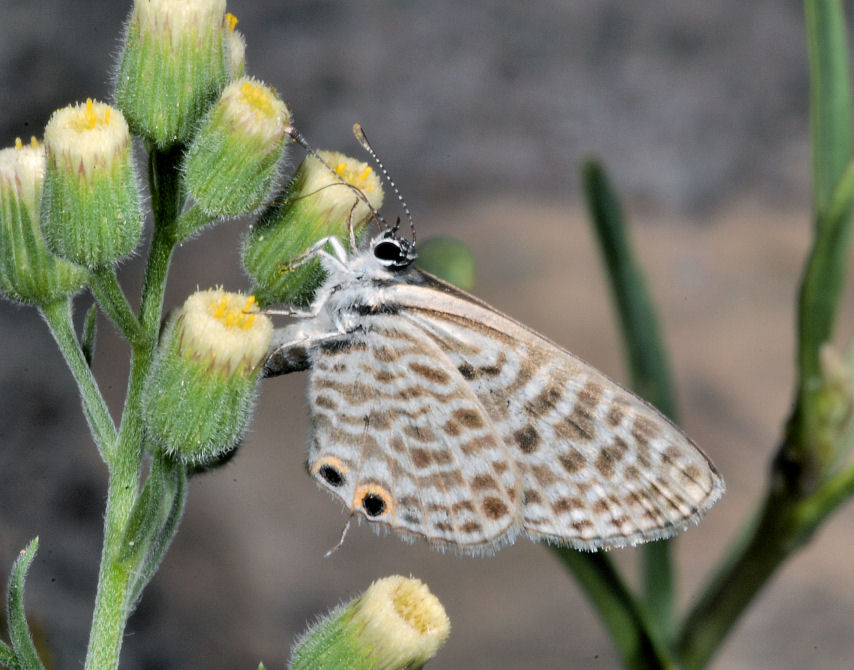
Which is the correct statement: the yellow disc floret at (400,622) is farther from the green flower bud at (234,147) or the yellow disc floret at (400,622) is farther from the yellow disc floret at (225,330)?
the green flower bud at (234,147)

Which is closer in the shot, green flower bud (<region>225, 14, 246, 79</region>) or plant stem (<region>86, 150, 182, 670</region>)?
plant stem (<region>86, 150, 182, 670</region>)

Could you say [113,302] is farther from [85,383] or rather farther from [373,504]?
[373,504]

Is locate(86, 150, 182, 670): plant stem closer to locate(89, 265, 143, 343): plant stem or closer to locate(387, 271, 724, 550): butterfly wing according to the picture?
locate(89, 265, 143, 343): plant stem

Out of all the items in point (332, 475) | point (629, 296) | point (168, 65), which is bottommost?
point (629, 296)

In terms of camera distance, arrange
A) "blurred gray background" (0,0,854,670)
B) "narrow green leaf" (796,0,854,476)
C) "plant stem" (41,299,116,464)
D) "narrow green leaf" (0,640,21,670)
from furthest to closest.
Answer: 1. "blurred gray background" (0,0,854,670)
2. "narrow green leaf" (796,0,854,476)
3. "plant stem" (41,299,116,464)
4. "narrow green leaf" (0,640,21,670)

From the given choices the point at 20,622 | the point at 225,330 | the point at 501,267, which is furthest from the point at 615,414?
the point at 501,267

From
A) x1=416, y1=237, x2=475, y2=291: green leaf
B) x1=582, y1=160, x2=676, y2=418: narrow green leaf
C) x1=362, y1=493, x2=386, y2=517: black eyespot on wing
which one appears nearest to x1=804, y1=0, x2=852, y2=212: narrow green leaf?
x1=582, y1=160, x2=676, y2=418: narrow green leaf

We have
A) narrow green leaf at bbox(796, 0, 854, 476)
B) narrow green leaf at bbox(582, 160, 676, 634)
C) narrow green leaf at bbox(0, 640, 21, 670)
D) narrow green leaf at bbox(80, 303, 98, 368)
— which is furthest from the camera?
narrow green leaf at bbox(582, 160, 676, 634)
